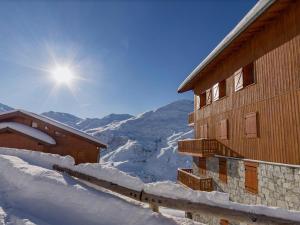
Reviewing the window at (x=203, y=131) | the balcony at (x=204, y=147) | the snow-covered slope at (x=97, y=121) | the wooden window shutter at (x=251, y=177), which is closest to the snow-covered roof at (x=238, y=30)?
the window at (x=203, y=131)

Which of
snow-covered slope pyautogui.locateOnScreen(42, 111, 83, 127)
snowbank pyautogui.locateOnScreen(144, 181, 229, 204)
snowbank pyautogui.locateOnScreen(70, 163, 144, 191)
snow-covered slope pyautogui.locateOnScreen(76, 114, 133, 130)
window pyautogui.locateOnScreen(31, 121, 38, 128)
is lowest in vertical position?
snowbank pyautogui.locateOnScreen(144, 181, 229, 204)

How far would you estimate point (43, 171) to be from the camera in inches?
237

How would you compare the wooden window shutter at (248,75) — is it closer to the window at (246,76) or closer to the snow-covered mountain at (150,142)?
the window at (246,76)

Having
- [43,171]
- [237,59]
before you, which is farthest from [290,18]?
[43,171]

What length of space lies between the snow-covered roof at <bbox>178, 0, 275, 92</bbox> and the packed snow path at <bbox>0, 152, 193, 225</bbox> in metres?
8.47

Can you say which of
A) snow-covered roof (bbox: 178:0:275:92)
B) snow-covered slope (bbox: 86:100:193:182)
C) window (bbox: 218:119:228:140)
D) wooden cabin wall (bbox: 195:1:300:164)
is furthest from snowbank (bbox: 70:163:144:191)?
snow-covered slope (bbox: 86:100:193:182)

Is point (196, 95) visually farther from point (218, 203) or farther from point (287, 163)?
point (218, 203)

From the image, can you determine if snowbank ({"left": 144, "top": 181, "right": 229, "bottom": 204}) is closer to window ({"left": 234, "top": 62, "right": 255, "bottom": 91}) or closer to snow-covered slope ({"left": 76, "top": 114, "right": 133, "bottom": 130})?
window ({"left": 234, "top": 62, "right": 255, "bottom": 91})

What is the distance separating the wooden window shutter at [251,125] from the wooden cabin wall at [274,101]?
0.77ft

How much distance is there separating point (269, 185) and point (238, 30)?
22.7ft

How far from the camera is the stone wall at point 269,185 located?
9133 millimetres

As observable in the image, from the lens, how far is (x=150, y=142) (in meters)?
103

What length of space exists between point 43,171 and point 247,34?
36.7 ft

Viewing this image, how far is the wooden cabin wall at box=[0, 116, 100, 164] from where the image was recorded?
20.8m
